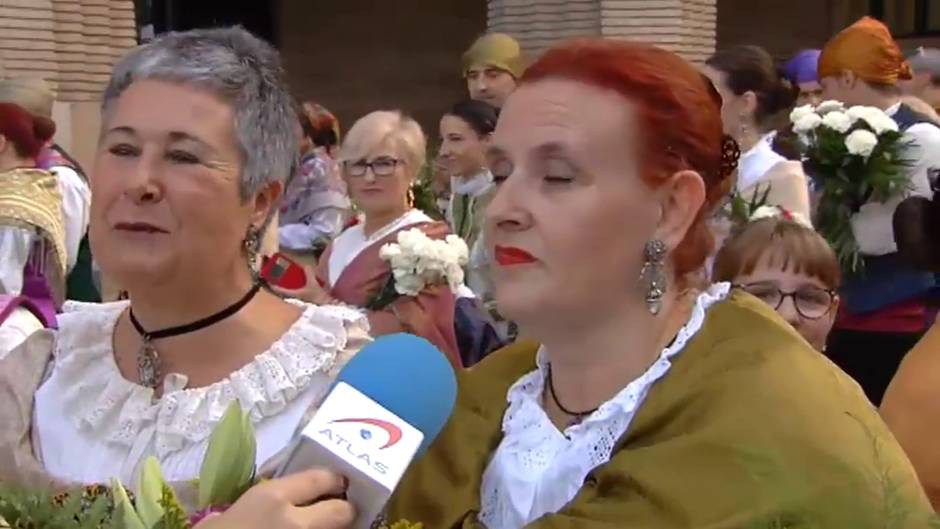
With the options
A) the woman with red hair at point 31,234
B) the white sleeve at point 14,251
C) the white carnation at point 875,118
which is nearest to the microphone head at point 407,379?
the woman with red hair at point 31,234

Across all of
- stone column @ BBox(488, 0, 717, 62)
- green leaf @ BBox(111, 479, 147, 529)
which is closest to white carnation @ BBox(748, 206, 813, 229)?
green leaf @ BBox(111, 479, 147, 529)

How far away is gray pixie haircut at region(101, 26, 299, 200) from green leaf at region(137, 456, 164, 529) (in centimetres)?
108

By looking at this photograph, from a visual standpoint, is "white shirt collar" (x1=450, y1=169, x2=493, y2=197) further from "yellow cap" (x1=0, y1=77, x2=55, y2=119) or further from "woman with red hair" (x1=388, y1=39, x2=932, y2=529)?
"woman with red hair" (x1=388, y1=39, x2=932, y2=529)

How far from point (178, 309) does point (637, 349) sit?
3.03ft

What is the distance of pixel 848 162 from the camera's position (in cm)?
670

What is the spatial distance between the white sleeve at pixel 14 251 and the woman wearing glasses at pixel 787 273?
94.2 inches

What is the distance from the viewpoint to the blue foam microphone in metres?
1.81

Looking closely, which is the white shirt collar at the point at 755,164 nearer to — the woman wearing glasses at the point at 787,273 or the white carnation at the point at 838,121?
the white carnation at the point at 838,121

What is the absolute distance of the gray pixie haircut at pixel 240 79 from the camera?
9.43 ft

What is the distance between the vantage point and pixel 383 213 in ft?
21.7

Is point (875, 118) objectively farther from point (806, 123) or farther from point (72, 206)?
point (72, 206)

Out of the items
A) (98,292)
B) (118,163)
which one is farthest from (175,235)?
(98,292)

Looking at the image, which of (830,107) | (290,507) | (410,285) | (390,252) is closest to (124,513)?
(290,507)

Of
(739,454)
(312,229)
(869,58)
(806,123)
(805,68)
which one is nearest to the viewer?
(739,454)
